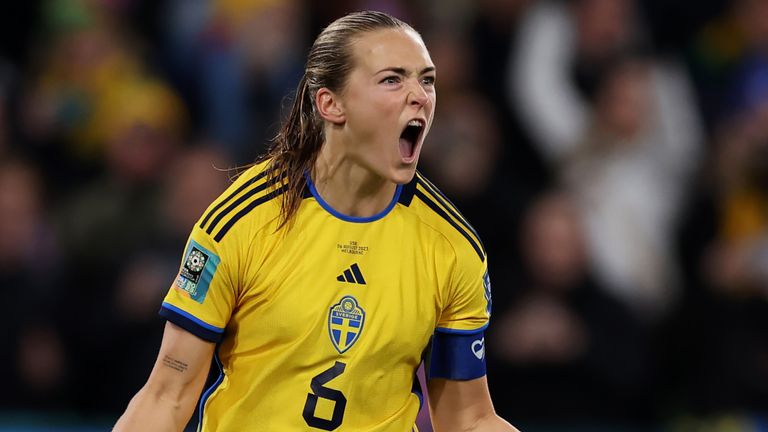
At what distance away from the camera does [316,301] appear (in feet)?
12.9

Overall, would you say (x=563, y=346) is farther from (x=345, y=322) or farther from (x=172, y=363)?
(x=172, y=363)

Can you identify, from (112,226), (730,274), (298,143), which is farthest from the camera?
(112,226)

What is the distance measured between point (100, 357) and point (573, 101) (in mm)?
3060

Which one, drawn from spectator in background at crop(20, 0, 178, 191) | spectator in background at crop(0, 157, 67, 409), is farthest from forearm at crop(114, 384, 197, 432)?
spectator in background at crop(20, 0, 178, 191)

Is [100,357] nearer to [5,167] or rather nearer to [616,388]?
[5,167]

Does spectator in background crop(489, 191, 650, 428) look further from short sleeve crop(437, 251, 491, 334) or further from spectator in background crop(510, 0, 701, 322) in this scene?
short sleeve crop(437, 251, 491, 334)

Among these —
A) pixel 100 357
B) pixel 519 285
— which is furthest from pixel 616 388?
pixel 100 357

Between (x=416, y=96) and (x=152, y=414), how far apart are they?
1130 mm

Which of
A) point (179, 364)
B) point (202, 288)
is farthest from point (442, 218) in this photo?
point (179, 364)

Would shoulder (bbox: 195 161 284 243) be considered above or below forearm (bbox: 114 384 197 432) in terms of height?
above

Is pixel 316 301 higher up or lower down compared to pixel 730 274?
lower down

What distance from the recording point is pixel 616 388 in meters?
7.19

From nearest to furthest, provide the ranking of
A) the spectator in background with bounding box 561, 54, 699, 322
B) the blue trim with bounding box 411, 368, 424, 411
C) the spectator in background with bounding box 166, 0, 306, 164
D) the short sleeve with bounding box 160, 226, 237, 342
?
1. the short sleeve with bounding box 160, 226, 237, 342
2. the blue trim with bounding box 411, 368, 424, 411
3. the spectator in background with bounding box 561, 54, 699, 322
4. the spectator in background with bounding box 166, 0, 306, 164

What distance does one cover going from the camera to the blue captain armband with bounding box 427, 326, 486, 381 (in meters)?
4.17
